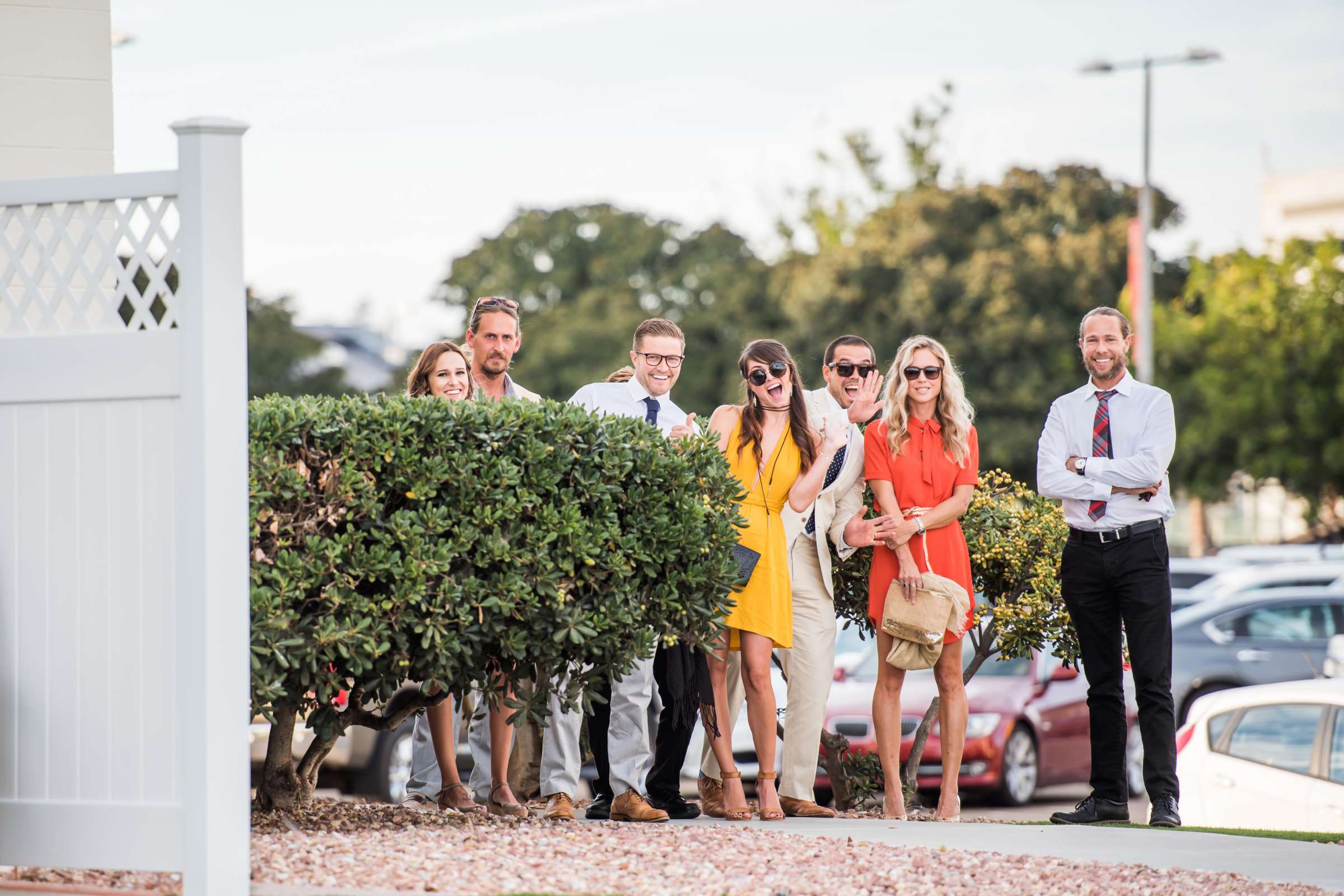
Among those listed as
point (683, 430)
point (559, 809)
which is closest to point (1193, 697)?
point (559, 809)

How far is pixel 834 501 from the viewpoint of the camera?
7422 millimetres

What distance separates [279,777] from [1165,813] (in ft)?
13.6

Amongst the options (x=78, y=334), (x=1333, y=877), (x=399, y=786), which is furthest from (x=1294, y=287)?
(x=78, y=334)

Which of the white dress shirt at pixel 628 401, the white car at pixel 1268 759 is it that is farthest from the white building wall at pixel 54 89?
the white car at pixel 1268 759

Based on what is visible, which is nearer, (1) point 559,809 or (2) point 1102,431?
(1) point 559,809

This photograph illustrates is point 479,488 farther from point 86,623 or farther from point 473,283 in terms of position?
point 473,283

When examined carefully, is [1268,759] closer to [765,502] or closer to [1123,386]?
[1123,386]

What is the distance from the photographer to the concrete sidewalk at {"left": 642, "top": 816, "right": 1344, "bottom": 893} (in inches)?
240

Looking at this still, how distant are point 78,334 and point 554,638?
6.90 ft

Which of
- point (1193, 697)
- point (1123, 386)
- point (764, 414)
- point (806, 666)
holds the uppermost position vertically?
point (1123, 386)

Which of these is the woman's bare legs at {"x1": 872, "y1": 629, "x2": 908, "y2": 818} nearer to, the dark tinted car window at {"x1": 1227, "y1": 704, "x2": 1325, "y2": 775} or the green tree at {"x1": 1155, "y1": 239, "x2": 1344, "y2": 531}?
the dark tinted car window at {"x1": 1227, "y1": 704, "x2": 1325, "y2": 775}

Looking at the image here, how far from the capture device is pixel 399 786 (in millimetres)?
12500

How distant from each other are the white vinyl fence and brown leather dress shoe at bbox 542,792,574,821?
199cm

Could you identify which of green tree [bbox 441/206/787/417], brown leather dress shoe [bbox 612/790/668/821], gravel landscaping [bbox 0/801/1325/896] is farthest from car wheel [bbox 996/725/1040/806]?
green tree [bbox 441/206/787/417]
